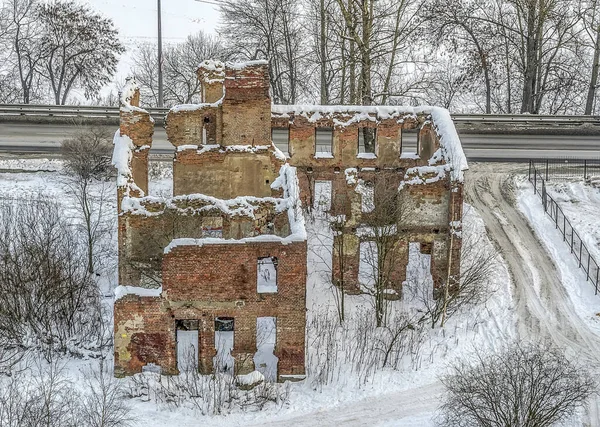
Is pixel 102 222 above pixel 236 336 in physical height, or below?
above

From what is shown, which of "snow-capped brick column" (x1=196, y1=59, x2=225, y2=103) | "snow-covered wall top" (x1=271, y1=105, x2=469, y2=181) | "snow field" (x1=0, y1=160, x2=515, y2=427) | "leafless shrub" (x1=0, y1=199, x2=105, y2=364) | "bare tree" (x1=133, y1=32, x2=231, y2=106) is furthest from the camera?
"bare tree" (x1=133, y1=32, x2=231, y2=106)

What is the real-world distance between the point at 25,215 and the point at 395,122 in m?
14.6

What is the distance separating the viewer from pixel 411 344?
23.2m

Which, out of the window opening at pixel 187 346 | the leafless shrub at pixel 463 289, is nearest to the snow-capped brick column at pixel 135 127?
the window opening at pixel 187 346

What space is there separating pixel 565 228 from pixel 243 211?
14597 mm

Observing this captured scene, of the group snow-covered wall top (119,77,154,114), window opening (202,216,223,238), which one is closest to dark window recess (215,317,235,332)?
window opening (202,216,223,238)

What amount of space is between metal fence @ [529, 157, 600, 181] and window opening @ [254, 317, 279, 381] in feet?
53.5

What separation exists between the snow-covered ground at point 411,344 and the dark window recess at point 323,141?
16.2 feet

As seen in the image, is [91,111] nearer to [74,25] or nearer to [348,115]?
[74,25]

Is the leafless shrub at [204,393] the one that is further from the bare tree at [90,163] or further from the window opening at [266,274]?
the bare tree at [90,163]

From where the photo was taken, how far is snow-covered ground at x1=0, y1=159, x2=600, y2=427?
19.9m

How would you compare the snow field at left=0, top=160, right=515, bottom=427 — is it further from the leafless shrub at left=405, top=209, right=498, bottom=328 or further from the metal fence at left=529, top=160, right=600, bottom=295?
the metal fence at left=529, top=160, right=600, bottom=295

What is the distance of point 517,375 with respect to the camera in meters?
17.7

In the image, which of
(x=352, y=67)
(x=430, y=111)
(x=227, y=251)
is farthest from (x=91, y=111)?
(x=227, y=251)
